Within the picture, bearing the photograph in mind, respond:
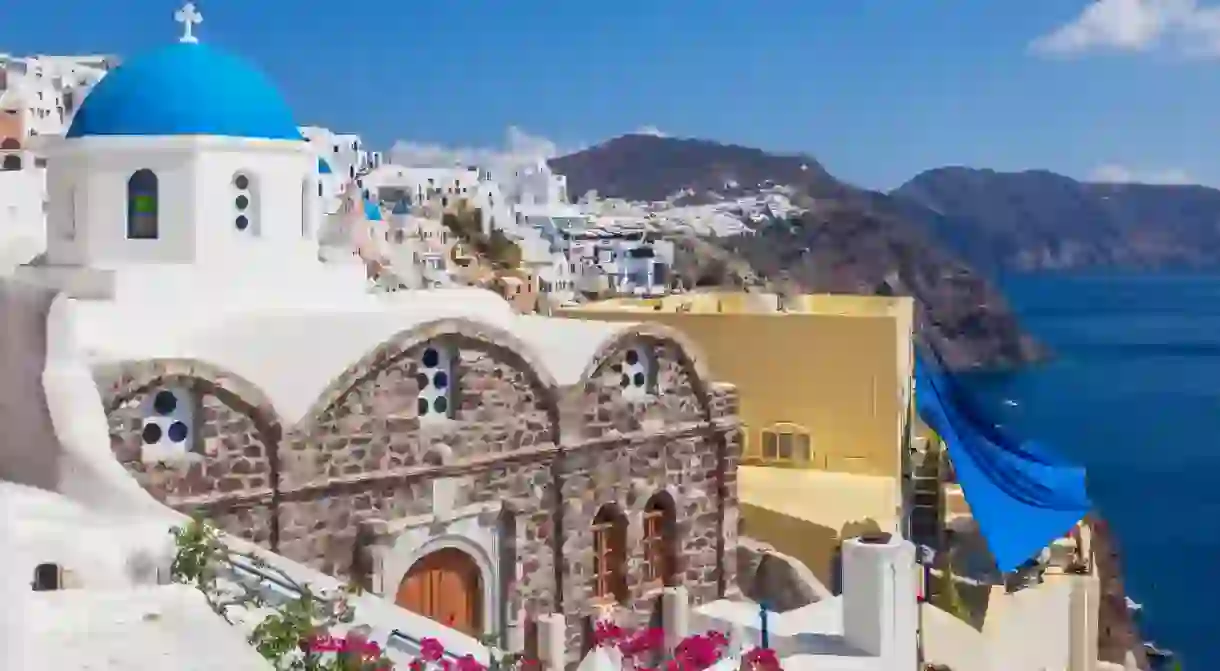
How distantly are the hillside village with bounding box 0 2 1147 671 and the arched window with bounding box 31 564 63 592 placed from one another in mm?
23

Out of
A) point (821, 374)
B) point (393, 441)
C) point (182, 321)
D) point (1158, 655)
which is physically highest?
point (182, 321)

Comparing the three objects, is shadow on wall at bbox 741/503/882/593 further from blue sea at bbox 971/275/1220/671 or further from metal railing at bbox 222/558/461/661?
blue sea at bbox 971/275/1220/671

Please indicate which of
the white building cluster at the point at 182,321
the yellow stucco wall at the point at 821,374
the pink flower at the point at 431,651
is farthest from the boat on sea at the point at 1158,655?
the pink flower at the point at 431,651

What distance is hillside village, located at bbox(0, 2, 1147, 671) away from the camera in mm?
7172

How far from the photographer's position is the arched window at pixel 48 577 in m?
6.41

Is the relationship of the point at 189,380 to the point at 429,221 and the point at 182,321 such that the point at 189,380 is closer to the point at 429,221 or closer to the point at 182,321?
the point at 182,321

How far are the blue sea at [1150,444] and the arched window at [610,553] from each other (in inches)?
1081

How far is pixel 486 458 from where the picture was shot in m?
10.7

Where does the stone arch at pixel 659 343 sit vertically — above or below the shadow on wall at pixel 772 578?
above

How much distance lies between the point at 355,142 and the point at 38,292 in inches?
2915

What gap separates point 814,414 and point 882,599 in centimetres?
798

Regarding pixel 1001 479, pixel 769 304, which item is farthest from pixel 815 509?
pixel 769 304

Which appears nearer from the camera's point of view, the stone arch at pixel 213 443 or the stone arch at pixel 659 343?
the stone arch at pixel 213 443

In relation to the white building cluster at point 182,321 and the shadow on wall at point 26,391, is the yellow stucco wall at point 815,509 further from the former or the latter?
the shadow on wall at point 26,391
